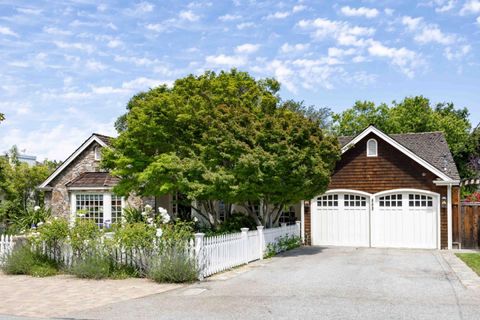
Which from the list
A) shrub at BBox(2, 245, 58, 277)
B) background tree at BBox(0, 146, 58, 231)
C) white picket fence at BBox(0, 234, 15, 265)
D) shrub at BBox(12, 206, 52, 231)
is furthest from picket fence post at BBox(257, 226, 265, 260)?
background tree at BBox(0, 146, 58, 231)

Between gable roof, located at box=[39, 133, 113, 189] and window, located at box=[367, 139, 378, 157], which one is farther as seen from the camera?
gable roof, located at box=[39, 133, 113, 189]

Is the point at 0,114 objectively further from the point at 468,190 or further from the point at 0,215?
Result: the point at 468,190

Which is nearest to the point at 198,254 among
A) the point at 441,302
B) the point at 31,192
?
the point at 441,302

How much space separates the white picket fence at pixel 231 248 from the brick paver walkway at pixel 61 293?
4.45 feet

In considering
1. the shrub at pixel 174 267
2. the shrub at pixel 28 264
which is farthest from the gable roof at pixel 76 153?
the shrub at pixel 174 267

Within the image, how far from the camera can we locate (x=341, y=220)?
23.1 m

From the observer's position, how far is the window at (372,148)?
22688 millimetres

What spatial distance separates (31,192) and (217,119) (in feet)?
78.9

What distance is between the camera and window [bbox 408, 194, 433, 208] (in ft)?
71.5

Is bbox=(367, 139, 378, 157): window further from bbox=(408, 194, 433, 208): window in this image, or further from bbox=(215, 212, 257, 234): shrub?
bbox=(215, 212, 257, 234): shrub

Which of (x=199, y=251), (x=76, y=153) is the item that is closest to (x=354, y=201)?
(x=199, y=251)

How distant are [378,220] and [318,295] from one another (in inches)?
473

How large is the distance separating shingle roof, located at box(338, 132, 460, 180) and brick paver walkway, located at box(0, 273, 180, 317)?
14040 mm

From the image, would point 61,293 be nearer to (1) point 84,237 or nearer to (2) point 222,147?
(1) point 84,237
